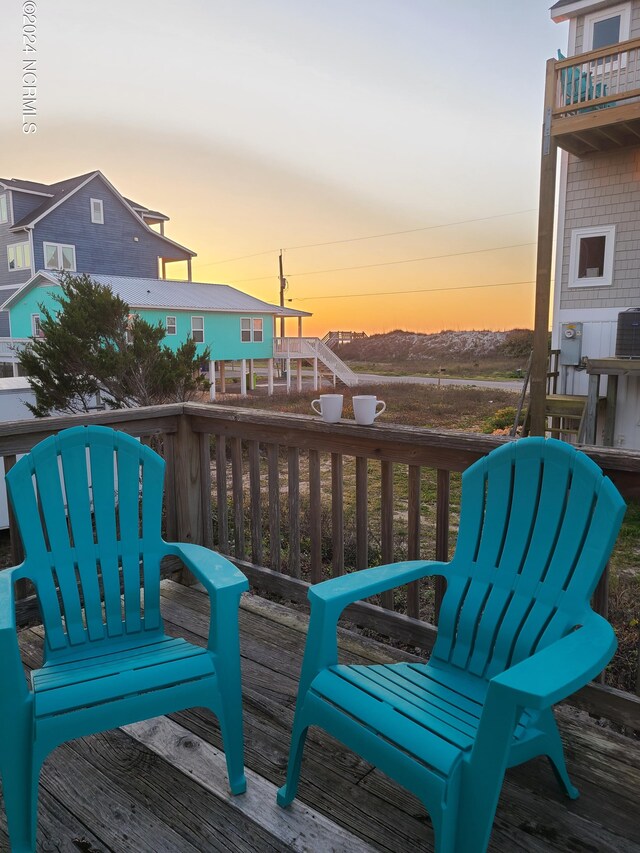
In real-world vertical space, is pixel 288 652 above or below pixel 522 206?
below

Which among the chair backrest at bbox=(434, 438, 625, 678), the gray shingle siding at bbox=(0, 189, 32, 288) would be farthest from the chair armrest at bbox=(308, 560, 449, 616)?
the gray shingle siding at bbox=(0, 189, 32, 288)

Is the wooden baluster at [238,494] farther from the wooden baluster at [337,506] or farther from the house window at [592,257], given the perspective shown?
the house window at [592,257]

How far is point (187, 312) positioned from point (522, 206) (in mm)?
12382

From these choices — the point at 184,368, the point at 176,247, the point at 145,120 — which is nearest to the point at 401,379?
the point at 176,247

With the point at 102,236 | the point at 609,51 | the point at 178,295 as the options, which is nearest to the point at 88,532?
the point at 609,51

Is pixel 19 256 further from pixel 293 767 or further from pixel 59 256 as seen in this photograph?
pixel 293 767

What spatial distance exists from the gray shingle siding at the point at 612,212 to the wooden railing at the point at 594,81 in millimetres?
910

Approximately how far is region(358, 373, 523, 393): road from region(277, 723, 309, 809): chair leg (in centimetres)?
1613

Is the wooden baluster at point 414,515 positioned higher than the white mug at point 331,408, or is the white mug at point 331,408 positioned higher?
the white mug at point 331,408

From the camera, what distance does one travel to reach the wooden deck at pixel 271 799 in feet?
4.56

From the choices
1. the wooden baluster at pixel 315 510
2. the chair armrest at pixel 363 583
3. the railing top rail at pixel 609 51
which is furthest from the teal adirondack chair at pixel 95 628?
the railing top rail at pixel 609 51

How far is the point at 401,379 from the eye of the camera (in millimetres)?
21453

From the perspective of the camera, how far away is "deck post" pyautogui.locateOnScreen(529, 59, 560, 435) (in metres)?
6.97

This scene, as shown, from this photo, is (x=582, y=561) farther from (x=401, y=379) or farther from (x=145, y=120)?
(x=401, y=379)
